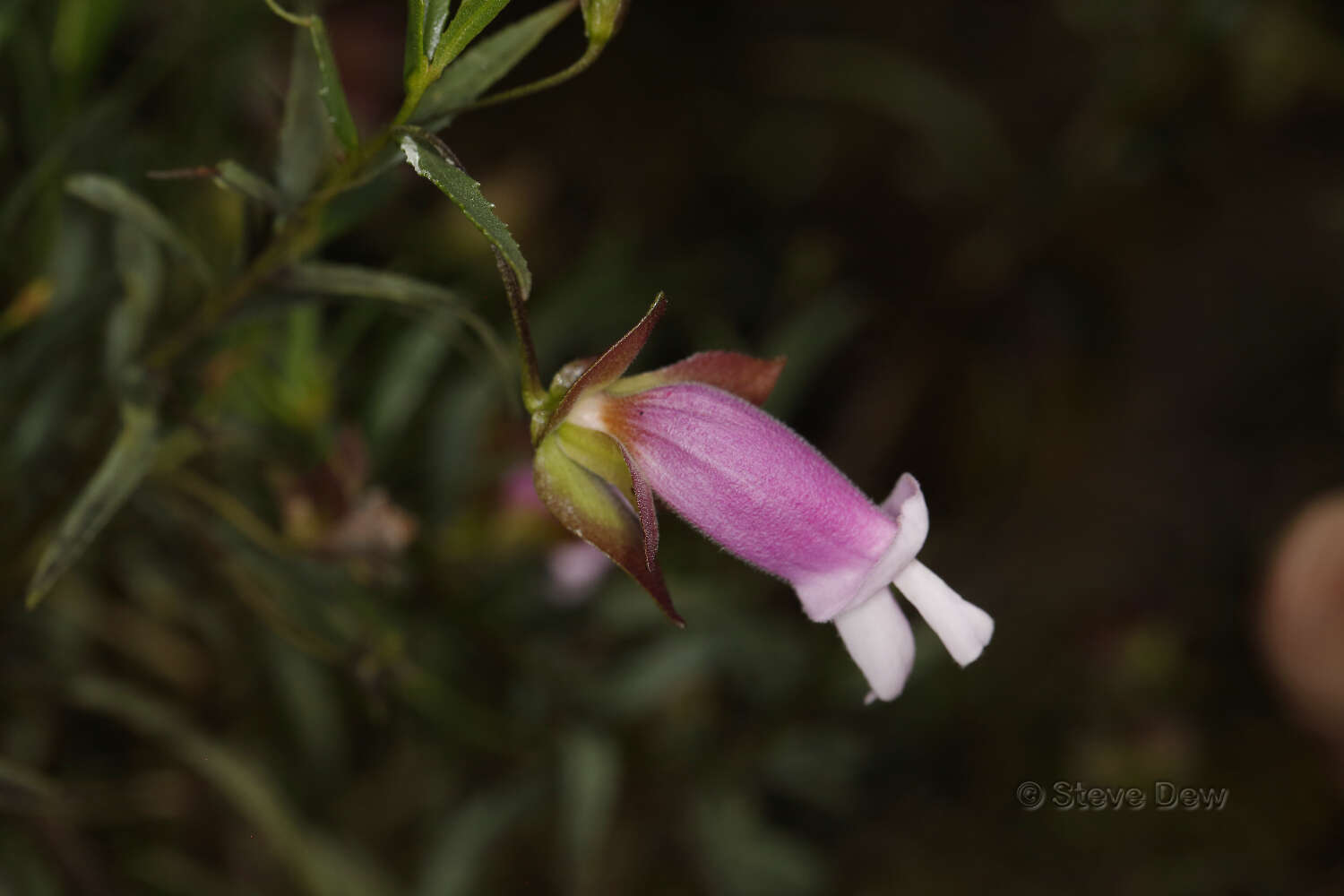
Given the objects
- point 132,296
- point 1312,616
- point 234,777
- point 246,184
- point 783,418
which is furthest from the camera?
point 783,418

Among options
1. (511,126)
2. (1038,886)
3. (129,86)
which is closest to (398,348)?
(129,86)

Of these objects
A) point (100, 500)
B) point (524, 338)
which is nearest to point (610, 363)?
point (524, 338)

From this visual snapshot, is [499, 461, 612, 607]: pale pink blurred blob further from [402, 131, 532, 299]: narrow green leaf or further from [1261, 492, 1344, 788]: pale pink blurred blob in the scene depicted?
[1261, 492, 1344, 788]: pale pink blurred blob

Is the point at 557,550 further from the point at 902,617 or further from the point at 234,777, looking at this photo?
the point at 902,617

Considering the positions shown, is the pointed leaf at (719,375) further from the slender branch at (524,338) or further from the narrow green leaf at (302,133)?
the narrow green leaf at (302,133)

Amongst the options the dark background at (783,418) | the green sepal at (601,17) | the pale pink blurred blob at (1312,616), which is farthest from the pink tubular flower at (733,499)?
the pale pink blurred blob at (1312,616)

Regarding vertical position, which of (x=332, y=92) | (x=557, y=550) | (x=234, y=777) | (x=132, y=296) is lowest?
(x=234, y=777)
